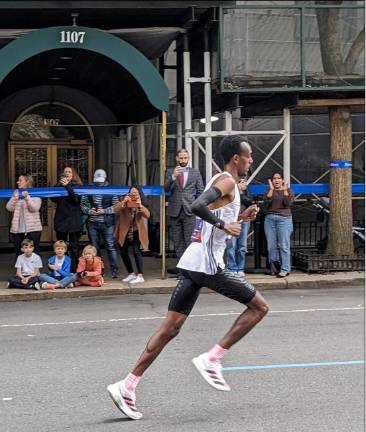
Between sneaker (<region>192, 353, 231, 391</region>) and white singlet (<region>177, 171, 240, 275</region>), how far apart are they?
0.68 metres

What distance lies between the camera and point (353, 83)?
1440 cm

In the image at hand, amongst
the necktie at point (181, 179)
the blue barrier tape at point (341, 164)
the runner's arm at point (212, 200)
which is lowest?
the runner's arm at point (212, 200)

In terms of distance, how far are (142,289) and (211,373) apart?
275 inches

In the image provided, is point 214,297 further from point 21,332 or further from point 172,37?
point 172,37

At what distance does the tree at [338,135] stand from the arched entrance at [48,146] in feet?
21.3

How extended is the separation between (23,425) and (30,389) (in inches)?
40.8

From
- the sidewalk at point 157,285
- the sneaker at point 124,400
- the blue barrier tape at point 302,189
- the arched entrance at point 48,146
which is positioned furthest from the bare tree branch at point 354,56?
the sneaker at point 124,400

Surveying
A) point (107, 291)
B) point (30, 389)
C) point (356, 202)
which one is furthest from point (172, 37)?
point (30, 389)

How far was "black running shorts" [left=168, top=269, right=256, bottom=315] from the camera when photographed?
615 centimetres

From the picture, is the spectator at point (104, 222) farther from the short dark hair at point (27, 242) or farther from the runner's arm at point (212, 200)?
the runner's arm at point (212, 200)

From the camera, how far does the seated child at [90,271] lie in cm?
1314

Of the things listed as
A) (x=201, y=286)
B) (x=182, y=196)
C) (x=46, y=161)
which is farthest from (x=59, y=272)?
(x=201, y=286)

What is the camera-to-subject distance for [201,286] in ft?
20.4

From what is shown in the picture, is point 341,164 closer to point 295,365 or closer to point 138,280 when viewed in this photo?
point 138,280
